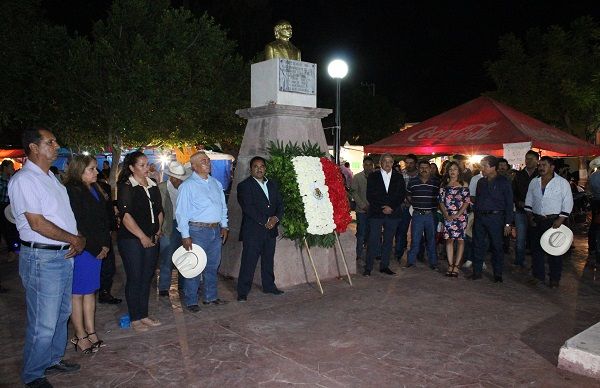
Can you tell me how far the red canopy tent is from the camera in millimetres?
11188

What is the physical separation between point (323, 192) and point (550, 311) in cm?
344

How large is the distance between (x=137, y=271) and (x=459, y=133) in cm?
955

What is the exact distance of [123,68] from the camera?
15617 mm

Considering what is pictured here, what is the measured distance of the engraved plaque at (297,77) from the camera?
24.4ft

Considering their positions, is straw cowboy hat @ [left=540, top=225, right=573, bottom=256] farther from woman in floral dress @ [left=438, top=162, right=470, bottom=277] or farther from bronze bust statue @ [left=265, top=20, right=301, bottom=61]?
bronze bust statue @ [left=265, top=20, right=301, bottom=61]

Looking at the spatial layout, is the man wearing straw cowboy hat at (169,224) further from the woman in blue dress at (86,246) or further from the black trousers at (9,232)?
the black trousers at (9,232)

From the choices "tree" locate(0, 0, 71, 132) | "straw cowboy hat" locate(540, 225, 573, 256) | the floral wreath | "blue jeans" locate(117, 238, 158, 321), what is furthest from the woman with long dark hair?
"tree" locate(0, 0, 71, 132)

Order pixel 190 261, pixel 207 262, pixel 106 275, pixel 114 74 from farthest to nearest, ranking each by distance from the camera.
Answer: pixel 114 74 → pixel 106 275 → pixel 207 262 → pixel 190 261

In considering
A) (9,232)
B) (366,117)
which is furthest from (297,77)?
(366,117)

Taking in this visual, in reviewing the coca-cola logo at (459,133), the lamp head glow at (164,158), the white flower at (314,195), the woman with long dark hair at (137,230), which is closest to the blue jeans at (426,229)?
the white flower at (314,195)

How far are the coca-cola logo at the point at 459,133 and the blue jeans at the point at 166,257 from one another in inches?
312

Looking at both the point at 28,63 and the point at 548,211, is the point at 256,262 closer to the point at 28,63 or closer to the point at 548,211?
the point at 548,211

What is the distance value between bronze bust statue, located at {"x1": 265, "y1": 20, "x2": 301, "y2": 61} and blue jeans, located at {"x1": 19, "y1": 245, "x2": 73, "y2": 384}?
4.85 meters

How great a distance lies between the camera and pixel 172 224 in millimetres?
7117
